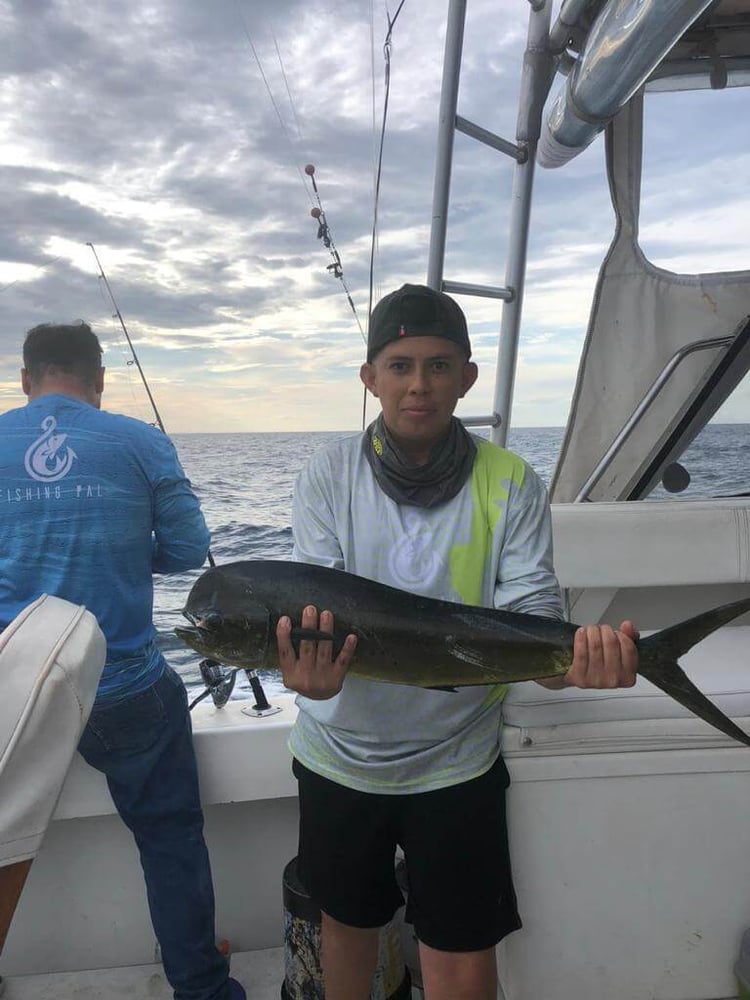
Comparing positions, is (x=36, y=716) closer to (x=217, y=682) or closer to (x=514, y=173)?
(x=217, y=682)

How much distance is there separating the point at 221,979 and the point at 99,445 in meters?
1.72

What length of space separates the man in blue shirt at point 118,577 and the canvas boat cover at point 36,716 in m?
0.60

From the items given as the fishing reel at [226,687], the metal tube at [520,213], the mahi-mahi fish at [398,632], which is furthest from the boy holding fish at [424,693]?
the metal tube at [520,213]

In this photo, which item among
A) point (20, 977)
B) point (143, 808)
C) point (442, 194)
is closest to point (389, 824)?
point (143, 808)

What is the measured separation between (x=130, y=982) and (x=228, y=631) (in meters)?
1.86

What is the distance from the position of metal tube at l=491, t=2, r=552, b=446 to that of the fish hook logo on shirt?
216cm

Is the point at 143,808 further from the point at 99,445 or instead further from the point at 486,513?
the point at 486,513

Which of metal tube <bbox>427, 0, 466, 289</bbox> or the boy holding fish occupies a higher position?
metal tube <bbox>427, 0, 466, 289</bbox>

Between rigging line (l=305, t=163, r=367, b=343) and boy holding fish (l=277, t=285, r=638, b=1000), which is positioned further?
rigging line (l=305, t=163, r=367, b=343)

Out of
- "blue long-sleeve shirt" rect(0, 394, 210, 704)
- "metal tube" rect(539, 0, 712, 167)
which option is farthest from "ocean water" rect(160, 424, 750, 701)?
"metal tube" rect(539, 0, 712, 167)

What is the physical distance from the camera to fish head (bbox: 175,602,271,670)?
140 centimetres

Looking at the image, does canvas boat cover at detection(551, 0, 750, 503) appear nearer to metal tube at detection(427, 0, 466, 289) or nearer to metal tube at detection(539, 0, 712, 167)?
metal tube at detection(539, 0, 712, 167)

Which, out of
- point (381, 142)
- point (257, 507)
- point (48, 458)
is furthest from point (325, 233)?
point (257, 507)

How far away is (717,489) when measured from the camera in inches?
144
